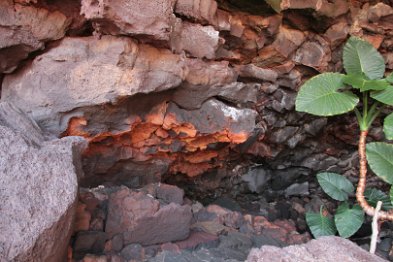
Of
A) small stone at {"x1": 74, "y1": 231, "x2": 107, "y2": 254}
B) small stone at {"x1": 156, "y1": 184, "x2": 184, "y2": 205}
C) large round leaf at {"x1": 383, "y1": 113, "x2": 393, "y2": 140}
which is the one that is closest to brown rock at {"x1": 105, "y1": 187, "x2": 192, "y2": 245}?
small stone at {"x1": 74, "y1": 231, "x2": 107, "y2": 254}

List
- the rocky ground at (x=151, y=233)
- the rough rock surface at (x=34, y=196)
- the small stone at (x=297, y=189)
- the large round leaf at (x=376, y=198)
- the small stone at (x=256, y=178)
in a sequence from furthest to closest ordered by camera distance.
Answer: the small stone at (x=297, y=189) → the small stone at (x=256, y=178) → the large round leaf at (x=376, y=198) → the rocky ground at (x=151, y=233) → the rough rock surface at (x=34, y=196)

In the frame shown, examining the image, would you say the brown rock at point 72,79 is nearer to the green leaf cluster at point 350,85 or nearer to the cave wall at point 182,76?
the cave wall at point 182,76

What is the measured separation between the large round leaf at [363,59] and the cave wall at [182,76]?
0.58 ft

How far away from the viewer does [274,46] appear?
10.5 ft

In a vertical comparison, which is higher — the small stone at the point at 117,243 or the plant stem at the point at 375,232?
→ the small stone at the point at 117,243

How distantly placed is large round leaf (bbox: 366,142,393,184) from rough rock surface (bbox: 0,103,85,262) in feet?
8.03

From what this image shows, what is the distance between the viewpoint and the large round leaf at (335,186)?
3.30 metres

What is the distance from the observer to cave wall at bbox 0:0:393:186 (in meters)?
2.12

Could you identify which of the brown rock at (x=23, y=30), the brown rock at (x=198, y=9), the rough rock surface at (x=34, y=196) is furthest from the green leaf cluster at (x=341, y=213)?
the brown rock at (x=23, y=30)

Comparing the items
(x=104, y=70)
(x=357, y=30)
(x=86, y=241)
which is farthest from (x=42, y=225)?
(x=357, y=30)

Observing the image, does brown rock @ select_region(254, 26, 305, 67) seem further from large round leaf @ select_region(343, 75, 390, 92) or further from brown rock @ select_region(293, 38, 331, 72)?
large round leaf @ select_region(343, 75, 390, 92)

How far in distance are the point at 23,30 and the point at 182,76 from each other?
1.04 m

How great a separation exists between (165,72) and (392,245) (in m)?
2.83

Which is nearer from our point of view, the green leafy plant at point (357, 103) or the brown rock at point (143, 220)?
the brown rock at point (143, 220)
